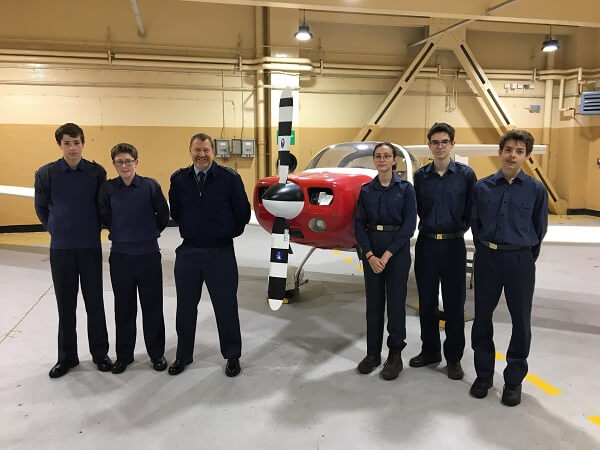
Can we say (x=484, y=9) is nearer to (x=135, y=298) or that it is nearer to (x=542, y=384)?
(x=542, y=384)

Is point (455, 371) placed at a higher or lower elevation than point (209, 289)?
lower

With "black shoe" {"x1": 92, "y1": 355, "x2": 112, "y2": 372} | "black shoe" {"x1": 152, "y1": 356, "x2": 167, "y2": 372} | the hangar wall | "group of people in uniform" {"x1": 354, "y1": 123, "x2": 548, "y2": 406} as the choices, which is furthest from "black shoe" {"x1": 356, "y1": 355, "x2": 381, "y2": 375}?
the hangar wall

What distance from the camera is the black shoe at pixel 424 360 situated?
343cm

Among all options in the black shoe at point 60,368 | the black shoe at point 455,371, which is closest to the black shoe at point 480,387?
the black shoe at point 455,371

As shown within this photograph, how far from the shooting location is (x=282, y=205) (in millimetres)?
3223

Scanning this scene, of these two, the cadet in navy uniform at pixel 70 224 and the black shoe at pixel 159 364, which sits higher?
the cadet in navy uniform at pixel 70 224

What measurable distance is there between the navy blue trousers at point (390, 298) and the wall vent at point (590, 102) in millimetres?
11374

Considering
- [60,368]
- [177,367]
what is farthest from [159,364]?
[60,368]

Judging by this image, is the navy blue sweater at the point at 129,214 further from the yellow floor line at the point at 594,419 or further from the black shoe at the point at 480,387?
the yellow floor line at the point at 594,419

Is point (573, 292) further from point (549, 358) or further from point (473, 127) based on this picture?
point (473, 127)

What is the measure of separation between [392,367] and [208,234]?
1642mm

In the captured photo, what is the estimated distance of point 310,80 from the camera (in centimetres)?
1137

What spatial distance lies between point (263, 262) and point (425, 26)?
327 inches

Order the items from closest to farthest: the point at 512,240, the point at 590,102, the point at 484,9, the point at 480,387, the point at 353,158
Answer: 1. the point at 512,240
2. the point at 480,387
3. the point at 353,158
4. the point at 484,9
5. the point at 590,102
